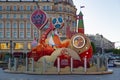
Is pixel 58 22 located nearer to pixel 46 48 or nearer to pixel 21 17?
pixel 46 48

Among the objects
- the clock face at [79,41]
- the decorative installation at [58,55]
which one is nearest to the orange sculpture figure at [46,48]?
the decorative installation at [58,55]

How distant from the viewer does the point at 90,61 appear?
52500 millimetres

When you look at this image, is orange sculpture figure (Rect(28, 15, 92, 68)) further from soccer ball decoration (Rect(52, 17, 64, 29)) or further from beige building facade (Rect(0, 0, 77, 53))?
beige building facade (Rect(0, 0, 77, 53))

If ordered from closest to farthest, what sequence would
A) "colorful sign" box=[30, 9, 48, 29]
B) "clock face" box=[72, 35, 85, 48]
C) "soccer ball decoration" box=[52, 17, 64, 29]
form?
1. "clock face" box=[72, 35, 85, 48]
2. "soccer ball decoration" box=[52, 17, 64, 29]
3. "colorful sign" box=[30, 9, 48, 29]

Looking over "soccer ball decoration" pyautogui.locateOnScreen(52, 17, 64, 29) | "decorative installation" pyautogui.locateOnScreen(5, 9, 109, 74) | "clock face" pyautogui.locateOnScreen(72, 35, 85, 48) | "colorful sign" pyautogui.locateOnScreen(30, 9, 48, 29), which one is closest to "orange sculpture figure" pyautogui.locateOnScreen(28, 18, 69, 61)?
"decorative installation" pyautogui.locateOnScreen(5, 9, 109, 74)

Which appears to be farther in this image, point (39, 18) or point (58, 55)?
point (39, 18)

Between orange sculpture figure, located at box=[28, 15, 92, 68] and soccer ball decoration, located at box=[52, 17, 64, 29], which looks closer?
orange sculpture figure, located at box=[28, 15, 92, 68]

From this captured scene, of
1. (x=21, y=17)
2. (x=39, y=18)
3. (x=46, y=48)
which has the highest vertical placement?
(x=21, y=17)

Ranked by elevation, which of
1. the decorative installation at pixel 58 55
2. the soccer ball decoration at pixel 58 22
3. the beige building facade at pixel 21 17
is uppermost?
the beige building facade at pixel 21 17

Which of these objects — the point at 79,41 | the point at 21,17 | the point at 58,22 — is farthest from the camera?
the point at 21,17

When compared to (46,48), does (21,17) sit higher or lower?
higher

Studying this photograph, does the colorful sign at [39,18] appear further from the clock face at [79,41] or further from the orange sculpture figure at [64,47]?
the clock face at [79,41]

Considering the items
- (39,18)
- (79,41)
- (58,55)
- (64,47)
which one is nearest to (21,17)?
(39,18)

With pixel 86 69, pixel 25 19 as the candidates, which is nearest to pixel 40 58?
pixel 86 69
